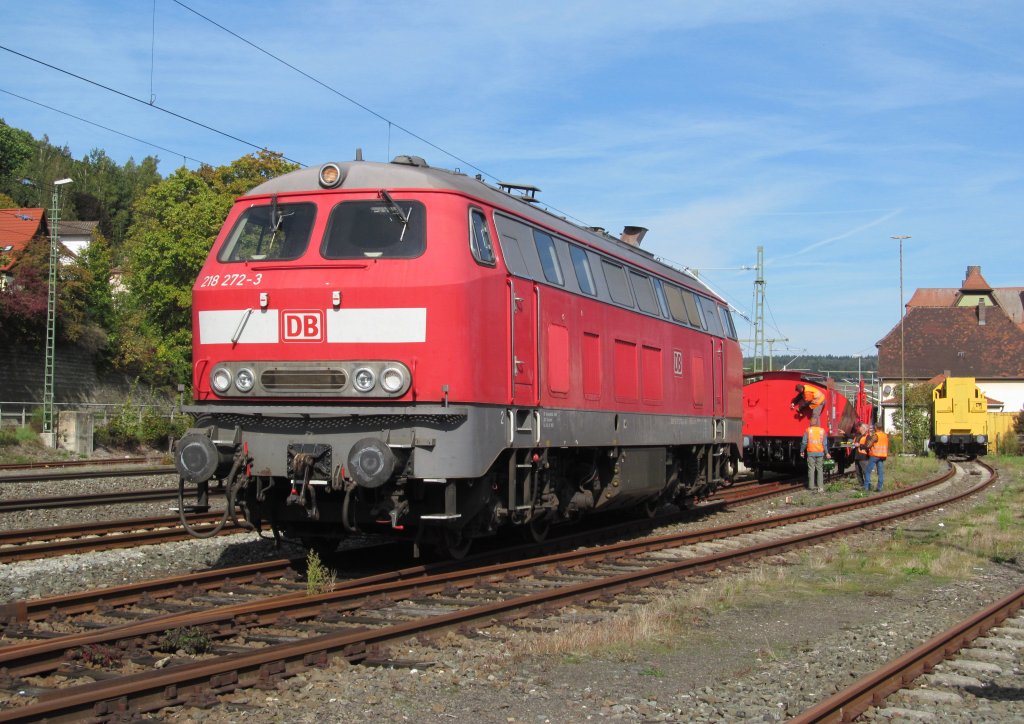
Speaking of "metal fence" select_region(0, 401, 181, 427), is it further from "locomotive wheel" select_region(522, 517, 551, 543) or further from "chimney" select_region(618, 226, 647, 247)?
"locomotive wheel" select_region(522, 517, 551, 543)

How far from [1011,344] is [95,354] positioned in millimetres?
60768

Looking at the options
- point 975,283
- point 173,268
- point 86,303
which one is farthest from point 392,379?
point 975,283

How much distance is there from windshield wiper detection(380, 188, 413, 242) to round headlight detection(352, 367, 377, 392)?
1.30 m

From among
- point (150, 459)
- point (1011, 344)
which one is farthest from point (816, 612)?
point (1011, 344)

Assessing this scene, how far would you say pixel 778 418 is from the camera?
2677 cm

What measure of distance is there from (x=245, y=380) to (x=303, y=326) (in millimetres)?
732

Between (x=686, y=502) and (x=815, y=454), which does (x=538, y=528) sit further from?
(x=815, y=454)

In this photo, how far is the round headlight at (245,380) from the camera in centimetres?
937

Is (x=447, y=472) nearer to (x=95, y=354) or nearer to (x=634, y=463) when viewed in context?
(x=634, y=463)

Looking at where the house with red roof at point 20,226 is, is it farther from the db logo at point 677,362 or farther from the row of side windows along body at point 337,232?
the row of side windows along body at point 337,232

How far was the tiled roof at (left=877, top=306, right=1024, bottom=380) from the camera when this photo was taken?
73.0m

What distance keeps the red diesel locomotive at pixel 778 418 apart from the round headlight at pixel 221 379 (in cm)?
1915

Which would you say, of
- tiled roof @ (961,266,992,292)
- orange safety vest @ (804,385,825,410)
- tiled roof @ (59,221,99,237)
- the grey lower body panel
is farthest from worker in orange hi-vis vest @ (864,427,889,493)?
tiled roof @ (961,266,992,292)

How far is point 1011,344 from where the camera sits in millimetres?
73688
